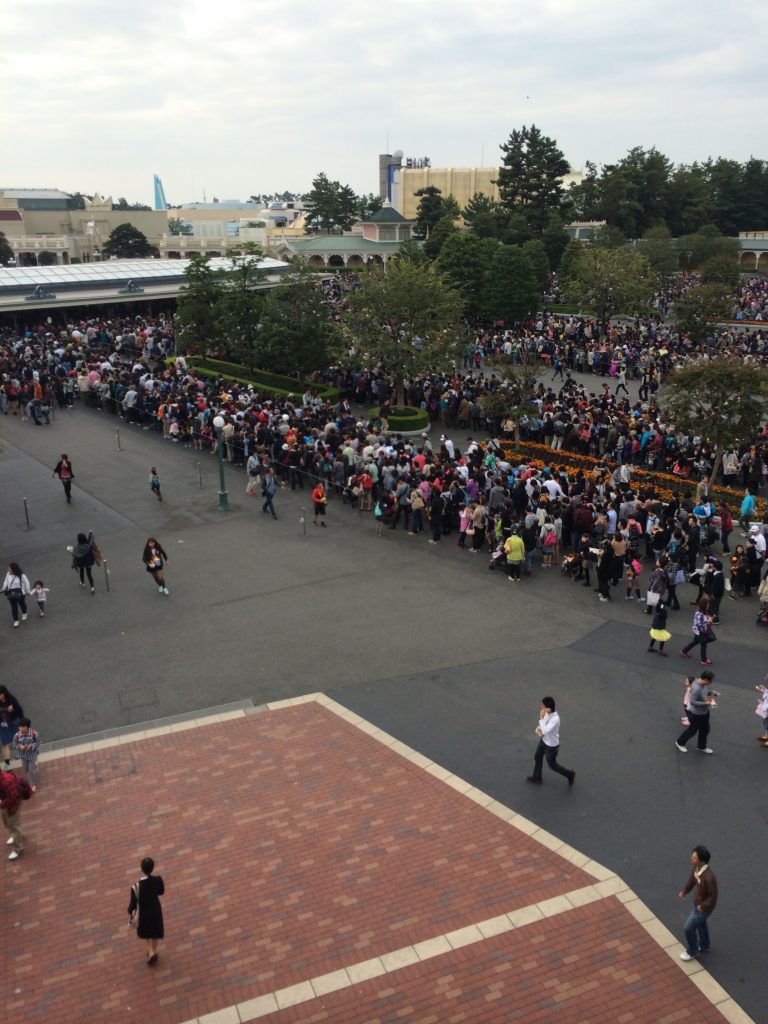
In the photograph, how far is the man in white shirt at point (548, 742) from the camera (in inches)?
358

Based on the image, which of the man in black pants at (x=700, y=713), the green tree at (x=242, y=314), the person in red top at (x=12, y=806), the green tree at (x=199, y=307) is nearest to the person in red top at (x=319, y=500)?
the man in black pants at (x=700, y=713)

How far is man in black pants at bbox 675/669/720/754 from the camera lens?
31.4 ft

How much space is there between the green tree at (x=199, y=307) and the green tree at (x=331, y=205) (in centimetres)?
5697

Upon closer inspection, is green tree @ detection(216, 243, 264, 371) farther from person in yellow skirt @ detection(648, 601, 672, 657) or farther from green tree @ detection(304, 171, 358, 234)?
green tree @ detection(304, 171, 358, 234)

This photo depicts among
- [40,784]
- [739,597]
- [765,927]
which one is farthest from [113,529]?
[765,927]

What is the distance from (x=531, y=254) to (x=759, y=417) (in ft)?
106

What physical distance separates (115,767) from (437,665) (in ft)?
15.7

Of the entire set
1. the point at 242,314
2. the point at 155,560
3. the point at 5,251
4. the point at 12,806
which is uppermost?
the point at 5,251

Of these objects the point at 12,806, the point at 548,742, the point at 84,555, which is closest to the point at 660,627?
the point at 548,742

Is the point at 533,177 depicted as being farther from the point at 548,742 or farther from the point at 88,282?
the point at 548,742

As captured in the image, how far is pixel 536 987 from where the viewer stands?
274 inches

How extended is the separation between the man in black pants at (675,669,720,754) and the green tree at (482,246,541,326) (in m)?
33.1

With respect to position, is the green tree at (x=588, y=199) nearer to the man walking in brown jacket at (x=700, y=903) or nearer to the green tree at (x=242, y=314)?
the green tree at (x=242, y=314)

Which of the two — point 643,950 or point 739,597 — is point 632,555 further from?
point 643,950
